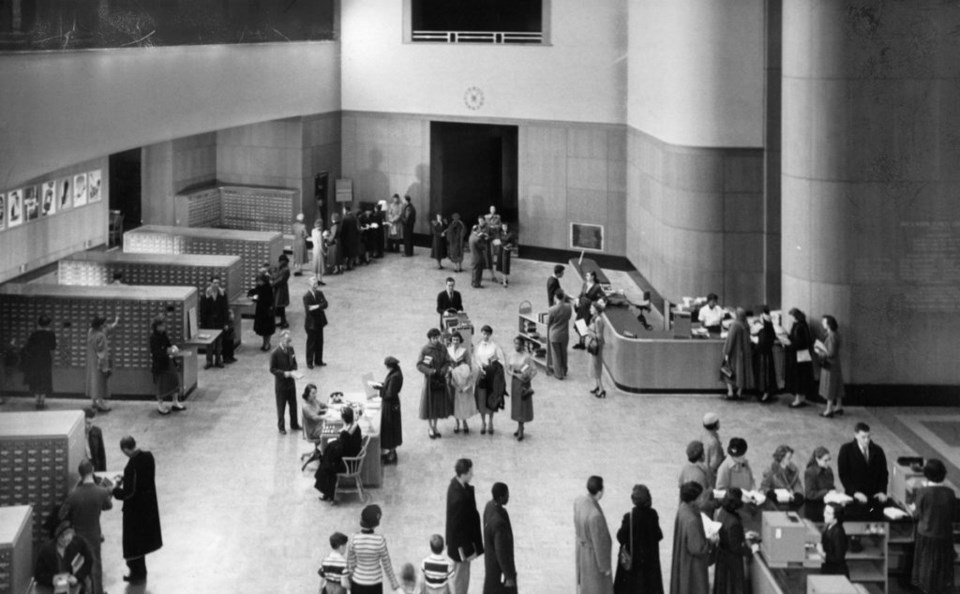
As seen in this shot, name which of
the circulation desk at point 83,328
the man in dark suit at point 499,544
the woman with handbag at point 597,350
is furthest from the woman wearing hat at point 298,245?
the man in dark suit at point 499,544

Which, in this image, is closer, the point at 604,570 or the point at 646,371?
the point at 604,570

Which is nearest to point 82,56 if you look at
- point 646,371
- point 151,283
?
point 151,283

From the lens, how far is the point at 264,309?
21953 millimetres

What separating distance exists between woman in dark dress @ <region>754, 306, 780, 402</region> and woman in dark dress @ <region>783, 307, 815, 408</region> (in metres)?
0.21

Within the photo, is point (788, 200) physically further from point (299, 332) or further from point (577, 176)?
point (577, 176)

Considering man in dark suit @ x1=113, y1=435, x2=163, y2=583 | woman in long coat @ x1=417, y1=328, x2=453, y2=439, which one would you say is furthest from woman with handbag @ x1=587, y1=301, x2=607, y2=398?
man in dark suit @ x1=113, y1=435, x2=163, y2=583

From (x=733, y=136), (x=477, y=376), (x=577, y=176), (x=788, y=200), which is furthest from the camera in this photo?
(x=577, y=176)

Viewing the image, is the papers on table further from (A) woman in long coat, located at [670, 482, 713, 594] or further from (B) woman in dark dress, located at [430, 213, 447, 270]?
(B) woman in dark dress, located at [430, 213, 447, 270]

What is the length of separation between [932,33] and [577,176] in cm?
1357

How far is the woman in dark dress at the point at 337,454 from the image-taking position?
571 inches

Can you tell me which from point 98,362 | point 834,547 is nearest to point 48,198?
point 98,362

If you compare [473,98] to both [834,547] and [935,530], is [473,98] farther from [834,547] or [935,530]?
[834,547]

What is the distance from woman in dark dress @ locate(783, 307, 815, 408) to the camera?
18.4 meters

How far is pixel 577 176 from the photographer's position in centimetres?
3064
